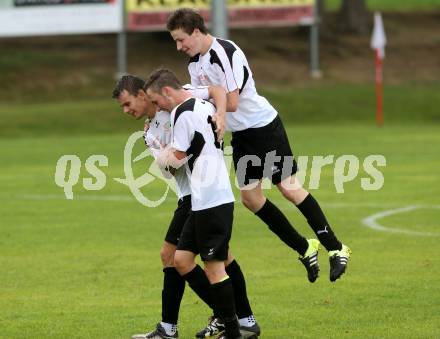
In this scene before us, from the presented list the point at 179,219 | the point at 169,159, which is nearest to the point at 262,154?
the point at 179,219

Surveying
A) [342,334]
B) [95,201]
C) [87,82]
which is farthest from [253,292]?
[87,82]

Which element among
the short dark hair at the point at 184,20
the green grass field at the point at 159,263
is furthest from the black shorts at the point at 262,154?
the short dark hair at the point at 184,20

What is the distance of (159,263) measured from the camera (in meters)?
12.2

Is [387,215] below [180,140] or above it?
below

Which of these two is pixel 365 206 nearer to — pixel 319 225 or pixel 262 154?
pixel 319 225

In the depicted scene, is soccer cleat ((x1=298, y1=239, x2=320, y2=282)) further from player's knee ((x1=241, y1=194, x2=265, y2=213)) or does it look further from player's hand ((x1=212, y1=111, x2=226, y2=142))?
player's hand ((x1=212, y1=111, x2=226, y2=142))

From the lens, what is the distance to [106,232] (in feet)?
47.5

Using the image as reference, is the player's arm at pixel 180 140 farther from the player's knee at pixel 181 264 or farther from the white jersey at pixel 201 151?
the player's knee at pixel 181 264

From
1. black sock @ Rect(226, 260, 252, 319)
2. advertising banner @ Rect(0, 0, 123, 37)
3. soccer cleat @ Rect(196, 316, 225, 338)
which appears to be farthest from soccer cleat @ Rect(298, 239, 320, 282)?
advertising banner @ Rect(0, 0, 123, 37)

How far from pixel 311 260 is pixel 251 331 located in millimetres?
1286

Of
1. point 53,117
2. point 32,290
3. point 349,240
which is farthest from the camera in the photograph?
point 53,117

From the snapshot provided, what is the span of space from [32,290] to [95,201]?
7.09 meters

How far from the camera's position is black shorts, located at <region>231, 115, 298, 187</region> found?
32.6 feet

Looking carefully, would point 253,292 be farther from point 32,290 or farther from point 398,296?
point 32,290
